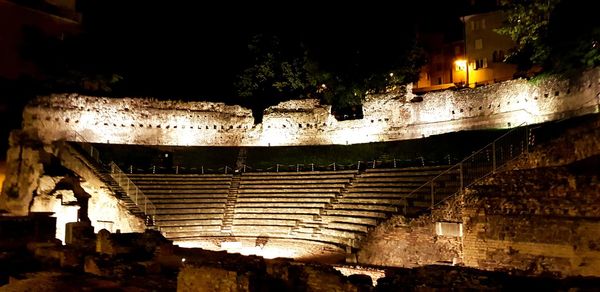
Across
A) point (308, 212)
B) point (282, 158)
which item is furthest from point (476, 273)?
point (282, 158)

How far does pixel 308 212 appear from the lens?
1858 centimetres

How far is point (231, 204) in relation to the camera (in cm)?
2058

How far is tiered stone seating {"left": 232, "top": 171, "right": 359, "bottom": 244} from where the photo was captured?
58.4ft

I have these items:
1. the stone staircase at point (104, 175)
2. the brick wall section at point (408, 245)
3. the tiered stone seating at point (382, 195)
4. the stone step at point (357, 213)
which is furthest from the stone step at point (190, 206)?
the brick wall section at point (408, 245)

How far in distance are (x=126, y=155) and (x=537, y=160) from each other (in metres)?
19.0

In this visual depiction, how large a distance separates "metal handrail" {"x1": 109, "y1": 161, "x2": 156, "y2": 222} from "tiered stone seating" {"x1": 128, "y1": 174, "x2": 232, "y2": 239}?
11.0 inches

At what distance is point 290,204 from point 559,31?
12764 millimetres

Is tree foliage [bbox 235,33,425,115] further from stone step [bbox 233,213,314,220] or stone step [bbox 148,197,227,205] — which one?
stone step [bbox 233,213,314,220]

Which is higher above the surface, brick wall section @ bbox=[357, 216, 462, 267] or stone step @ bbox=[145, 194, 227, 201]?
stone step @ bbox=[145, 194, 227, 201]

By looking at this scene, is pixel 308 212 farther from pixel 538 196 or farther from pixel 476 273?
pixel 476 273

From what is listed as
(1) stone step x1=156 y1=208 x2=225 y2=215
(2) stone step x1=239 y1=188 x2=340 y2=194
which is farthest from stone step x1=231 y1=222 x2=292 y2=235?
(2) stone step x1=239 y1=188 x2=340 y2=194

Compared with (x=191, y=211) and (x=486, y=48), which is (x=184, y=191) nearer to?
(x=191, y=211)

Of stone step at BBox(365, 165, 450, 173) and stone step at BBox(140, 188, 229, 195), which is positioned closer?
stone step at BBox(365, 165, 450, 173)

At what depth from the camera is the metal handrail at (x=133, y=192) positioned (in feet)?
62.0
